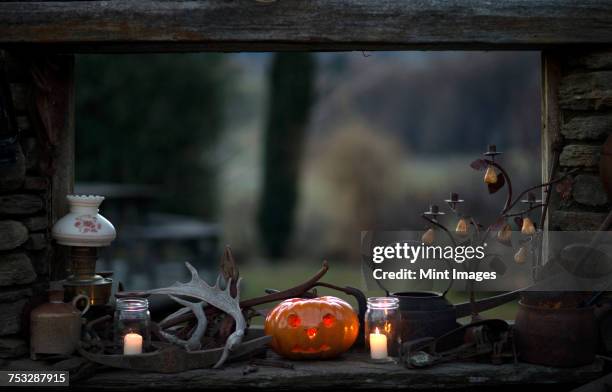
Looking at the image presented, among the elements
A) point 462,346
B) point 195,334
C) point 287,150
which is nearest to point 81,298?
point 195,334

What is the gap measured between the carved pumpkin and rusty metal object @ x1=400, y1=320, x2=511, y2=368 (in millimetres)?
259

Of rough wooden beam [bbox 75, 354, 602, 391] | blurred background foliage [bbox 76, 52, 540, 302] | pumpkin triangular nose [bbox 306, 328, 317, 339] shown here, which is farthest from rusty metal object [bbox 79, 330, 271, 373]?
blurred background foliage [bbox 76, 52, 540, 302]

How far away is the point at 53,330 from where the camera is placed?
3.13 m

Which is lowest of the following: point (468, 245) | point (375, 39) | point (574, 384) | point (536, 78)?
point (574, 384)

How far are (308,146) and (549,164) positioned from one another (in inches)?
446

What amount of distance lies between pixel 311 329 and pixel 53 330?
96 cm

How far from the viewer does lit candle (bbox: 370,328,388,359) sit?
10.5 ft

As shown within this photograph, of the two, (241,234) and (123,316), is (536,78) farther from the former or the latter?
(123,316)

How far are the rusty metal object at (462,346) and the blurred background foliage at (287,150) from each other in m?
8.87

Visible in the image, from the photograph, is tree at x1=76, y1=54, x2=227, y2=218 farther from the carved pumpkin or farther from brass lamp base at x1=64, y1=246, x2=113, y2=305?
the carved pumpkin

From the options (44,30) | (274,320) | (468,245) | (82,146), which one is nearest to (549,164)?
(468,245)

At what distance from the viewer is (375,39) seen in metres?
3.28

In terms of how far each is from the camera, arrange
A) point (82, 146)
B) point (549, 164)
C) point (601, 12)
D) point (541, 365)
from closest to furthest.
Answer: point (541, 365), point (601, 12), point (549, 164), point (82, 146)

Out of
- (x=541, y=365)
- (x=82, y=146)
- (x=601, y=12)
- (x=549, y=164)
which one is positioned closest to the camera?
(x=541, y=365)
